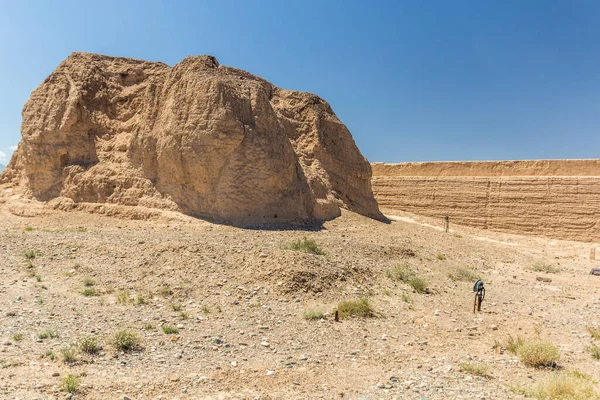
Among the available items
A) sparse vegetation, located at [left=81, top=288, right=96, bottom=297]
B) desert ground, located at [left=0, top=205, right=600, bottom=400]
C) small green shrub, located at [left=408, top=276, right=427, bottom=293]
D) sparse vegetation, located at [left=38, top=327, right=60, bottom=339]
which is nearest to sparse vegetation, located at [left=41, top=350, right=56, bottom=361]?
desert ground, located at [left=0, top=205, right=600, bottom=400]

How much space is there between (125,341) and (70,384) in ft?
3.60

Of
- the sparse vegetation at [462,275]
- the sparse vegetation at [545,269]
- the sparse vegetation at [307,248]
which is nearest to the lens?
the sparse vegetation at [307,248]

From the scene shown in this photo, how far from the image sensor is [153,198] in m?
14.3

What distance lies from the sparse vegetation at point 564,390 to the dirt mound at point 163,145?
10.5 metres

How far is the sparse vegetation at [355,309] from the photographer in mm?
7059

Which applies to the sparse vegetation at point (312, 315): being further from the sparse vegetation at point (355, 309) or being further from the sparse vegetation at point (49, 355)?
the sparse vegetation at point (49, 355)

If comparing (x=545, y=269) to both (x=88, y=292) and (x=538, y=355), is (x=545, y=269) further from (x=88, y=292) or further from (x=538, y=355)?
(x=88, y=292)

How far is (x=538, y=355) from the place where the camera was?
5418mm

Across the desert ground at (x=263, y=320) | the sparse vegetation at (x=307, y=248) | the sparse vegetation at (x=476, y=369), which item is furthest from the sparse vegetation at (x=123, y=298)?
the sparse vegetation at (x=476, y=369)

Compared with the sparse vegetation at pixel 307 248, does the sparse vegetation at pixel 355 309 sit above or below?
below

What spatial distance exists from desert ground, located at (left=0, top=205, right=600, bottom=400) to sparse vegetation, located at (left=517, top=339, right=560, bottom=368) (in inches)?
5.4

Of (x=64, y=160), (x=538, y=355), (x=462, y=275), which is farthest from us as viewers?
(x=64, y=160)

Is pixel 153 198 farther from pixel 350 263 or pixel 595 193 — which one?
pixel 595 193

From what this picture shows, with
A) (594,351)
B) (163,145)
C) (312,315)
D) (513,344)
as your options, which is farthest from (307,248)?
(163,145)
